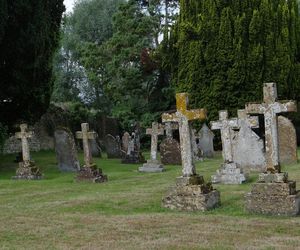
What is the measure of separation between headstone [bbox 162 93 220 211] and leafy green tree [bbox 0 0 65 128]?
9423 mm

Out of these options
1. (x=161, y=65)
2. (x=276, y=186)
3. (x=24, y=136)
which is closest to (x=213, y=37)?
(x=161, y=65)

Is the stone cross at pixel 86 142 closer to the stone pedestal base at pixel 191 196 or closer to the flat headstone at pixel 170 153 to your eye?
the flat headstone at pixel 170 153

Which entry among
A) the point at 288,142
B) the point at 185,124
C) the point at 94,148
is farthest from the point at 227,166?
the point at 94,148

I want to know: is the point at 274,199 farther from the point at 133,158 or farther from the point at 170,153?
the point at 133,158

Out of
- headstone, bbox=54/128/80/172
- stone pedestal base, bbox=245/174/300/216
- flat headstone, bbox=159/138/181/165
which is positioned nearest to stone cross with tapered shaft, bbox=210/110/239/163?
stone pedestal base, bbox=245/174/300/216

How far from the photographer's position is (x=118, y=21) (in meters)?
32.2

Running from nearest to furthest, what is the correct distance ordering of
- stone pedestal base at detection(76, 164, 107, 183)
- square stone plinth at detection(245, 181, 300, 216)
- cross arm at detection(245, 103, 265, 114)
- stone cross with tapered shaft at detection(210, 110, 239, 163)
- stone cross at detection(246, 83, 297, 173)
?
square stone plinth at detection(245, 181, 300, 216)
stone cross at detection(246, 83, 297, 173)
cross arm at detection(245, 103, 265, 114)
stone cross with tapered shaft at detection(210, 110, 239, 163)
stone pedestal base at detection(76, 164, 107, 183)

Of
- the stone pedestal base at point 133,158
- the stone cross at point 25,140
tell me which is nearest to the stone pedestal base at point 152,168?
the stone pedestal base at point 133,158

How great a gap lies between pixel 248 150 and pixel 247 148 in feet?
0.20

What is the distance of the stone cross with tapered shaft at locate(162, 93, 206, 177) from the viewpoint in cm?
935

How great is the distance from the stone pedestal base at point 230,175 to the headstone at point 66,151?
579 centimetres

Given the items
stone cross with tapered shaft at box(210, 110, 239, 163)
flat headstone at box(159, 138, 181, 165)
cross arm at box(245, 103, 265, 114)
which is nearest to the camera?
cross arm at box(245, 103, 265, 114)

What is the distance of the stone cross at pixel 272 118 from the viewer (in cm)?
862

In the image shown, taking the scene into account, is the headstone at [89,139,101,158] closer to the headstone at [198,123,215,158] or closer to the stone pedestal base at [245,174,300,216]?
the headstone at [198,123,215,158]
